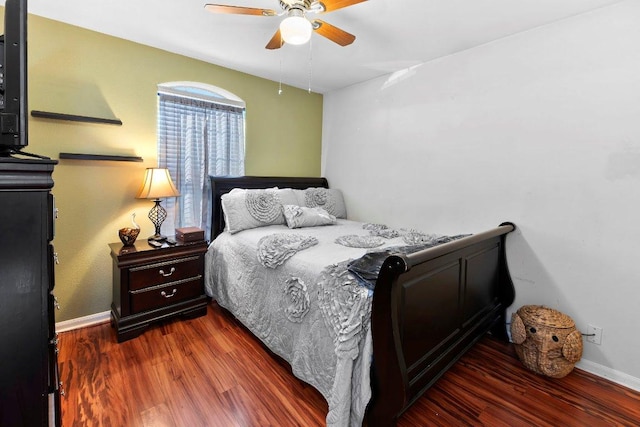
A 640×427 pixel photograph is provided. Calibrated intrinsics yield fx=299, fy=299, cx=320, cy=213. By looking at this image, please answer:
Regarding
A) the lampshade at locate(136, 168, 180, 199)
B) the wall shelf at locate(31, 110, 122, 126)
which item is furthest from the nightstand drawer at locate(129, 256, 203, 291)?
the wall shelf at locate(31, 110, 122, 126)

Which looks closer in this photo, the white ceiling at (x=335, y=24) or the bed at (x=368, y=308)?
the bed at (x=368, y=308)

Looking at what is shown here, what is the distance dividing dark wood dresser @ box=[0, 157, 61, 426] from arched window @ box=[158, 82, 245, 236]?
2063 millimetres

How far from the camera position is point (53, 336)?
47.8 inches

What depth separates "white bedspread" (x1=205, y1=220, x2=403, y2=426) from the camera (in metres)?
1.43

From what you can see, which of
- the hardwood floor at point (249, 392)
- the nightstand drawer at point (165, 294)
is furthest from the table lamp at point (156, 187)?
the hardwood floor at point (249, 392)

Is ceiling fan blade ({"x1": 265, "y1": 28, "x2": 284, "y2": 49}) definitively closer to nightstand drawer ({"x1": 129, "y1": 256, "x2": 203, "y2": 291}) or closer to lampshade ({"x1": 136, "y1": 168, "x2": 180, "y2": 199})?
lampshade ({"x1": 136, "y1": 168, "x2": 180, "y2": 199})

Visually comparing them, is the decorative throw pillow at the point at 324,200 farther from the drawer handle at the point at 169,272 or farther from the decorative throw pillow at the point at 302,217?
the drawer handle at the point at 169,272

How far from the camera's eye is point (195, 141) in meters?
2.97

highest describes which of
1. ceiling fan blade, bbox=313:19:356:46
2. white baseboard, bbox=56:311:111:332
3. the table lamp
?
ceiling fan blade, bbox=313:19:356:46

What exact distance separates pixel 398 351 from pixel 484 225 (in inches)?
68.4

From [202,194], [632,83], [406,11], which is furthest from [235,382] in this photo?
[632,83]

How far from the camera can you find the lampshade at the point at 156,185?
2.47 meters

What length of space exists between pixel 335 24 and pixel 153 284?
2462 mm

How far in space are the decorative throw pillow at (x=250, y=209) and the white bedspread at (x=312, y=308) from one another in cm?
10
